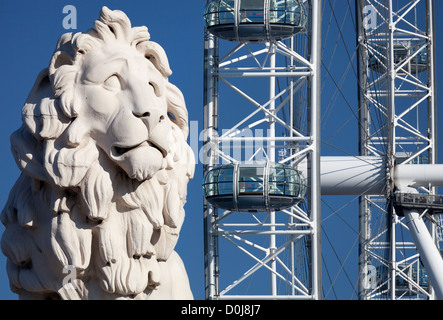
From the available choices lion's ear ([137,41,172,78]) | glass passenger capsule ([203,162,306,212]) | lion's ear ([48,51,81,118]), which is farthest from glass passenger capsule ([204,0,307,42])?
lion's ear ([48,51,81,118])

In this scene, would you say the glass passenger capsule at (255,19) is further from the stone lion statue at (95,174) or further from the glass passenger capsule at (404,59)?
the stone lion statue at (95,174)

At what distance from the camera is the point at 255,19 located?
23.8 meters

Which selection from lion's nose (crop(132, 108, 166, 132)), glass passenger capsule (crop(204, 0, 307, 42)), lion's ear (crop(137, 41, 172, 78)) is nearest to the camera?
lion's nose (crop(132, 108, 166, 132))

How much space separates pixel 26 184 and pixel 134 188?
652mm

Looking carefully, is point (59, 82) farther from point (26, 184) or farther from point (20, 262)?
point (20, 262)

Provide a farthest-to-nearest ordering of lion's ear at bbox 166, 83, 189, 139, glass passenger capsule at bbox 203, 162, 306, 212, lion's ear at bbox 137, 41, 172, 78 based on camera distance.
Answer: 1. glass passenger capsule at bbox 203, 162, 306, 212
2. lion's ear at bbox 166, 83, 189, 139
3. lion's ear at bbox 137, 41, 172, 78

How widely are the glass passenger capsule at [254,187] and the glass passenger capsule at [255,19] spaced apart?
9.18 ft

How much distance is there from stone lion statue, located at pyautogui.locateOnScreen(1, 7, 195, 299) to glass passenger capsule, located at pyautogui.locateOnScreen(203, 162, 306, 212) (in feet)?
56.0

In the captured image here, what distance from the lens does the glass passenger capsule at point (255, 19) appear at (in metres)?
23.8

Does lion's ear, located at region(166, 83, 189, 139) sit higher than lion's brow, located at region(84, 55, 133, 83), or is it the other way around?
lion's brow, located at region(84, 55, 133, 83)

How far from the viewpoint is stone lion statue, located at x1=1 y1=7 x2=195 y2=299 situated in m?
6.14

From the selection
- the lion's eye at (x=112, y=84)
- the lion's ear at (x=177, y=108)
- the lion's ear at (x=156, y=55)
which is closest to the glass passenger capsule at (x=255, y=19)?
the lion's ear at (x=177, y=108)

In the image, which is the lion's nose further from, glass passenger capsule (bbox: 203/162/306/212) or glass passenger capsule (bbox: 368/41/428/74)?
glass passenger capsule (bbox: 368/41/428/74)
